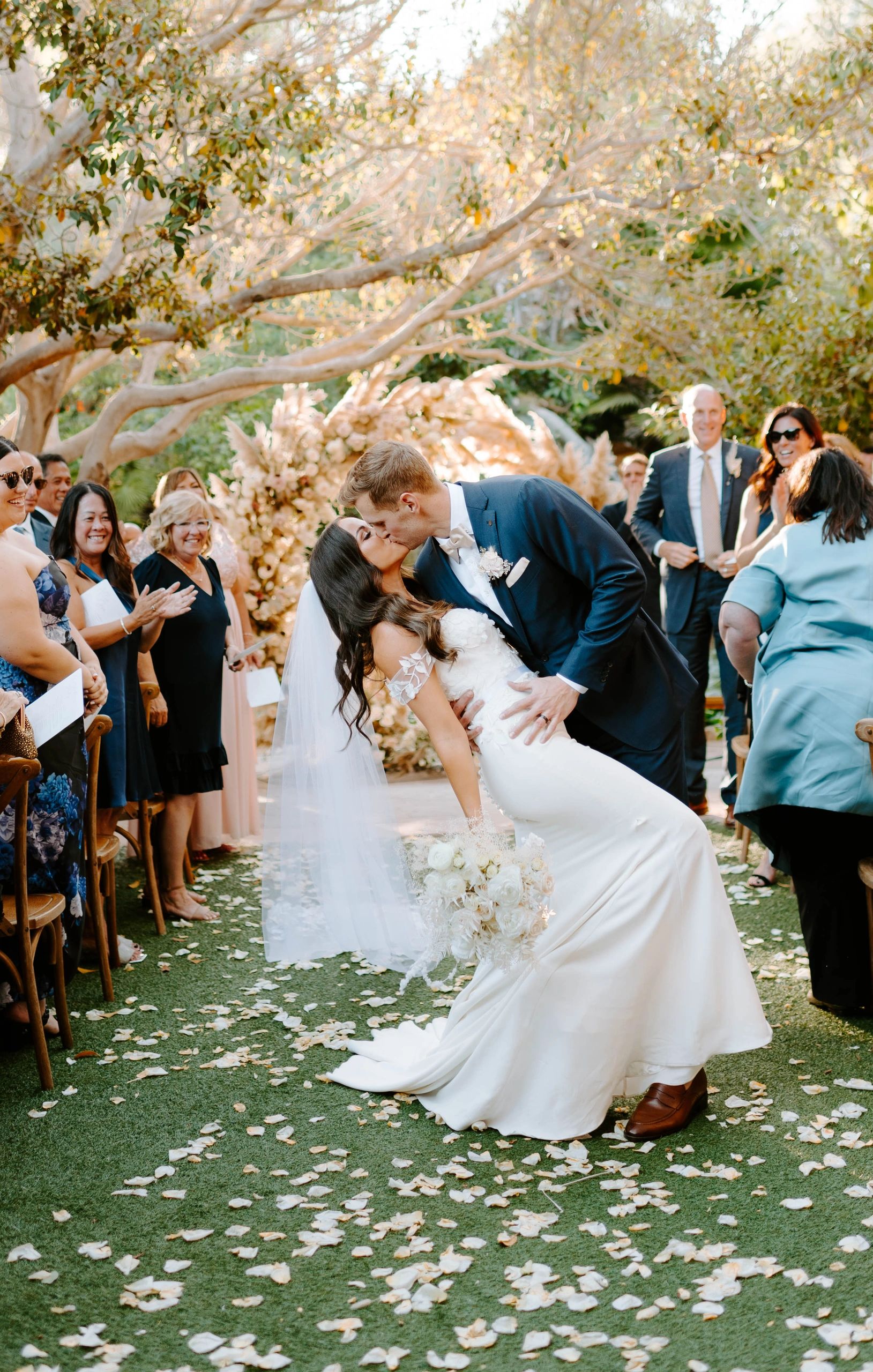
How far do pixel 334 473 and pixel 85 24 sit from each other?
155 inches

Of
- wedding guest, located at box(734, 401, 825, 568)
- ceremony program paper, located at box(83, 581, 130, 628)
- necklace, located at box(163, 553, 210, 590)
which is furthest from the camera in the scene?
necklace, located at box(163, 553, 210, 590)

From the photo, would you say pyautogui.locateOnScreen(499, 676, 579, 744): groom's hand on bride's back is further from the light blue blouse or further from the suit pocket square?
the light blue blouse

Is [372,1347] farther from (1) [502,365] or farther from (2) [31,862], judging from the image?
(1) [502,365]

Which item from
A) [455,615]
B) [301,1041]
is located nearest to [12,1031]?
[301,1041]

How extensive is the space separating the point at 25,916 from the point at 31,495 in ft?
6.81

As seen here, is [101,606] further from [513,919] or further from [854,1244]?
[854,1244]

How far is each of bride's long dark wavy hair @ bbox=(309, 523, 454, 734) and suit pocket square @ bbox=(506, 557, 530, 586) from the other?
219 mm

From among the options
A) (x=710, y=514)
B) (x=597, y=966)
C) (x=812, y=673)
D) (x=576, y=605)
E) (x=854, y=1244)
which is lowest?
(x=854, y=1244)

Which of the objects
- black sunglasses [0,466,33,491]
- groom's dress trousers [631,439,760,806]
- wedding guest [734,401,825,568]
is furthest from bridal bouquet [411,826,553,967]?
groom's dress trousers [631,439,760,806]

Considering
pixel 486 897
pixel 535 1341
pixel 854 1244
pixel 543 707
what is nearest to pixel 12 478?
pixel 543 707

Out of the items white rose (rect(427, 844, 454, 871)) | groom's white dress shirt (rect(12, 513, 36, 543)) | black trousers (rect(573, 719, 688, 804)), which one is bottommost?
white rose (rect(427, 844, 454, 871))

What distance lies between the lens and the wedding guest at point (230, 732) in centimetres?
663

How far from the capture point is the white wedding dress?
10.5ft

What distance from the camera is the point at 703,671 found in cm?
718
